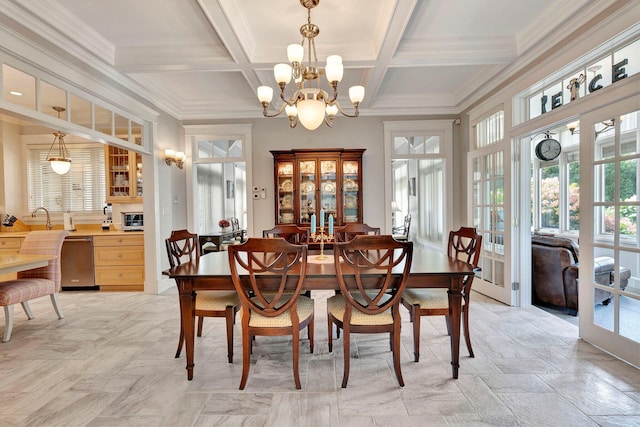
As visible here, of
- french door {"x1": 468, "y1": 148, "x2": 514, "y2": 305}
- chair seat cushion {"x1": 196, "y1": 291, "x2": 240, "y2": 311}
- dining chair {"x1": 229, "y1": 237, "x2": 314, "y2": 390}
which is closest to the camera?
dining chair {"x1": 229, "y1": 237, "x2": 314, "y2": 390}

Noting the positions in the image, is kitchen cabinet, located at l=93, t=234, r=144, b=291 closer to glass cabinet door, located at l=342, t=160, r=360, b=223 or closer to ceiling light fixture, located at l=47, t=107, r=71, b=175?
ceiling light fixture, located at l=47, t=107, r=71, b=175

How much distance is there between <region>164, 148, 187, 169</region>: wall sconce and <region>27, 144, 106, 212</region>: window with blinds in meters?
1.36

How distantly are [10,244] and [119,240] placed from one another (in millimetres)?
1440

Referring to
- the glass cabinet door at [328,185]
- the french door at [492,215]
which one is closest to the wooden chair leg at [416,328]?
the french door at [492,215]

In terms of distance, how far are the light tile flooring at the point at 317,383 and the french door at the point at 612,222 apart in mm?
192

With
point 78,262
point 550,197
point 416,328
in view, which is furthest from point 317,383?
point 550,197

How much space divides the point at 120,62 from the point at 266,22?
1.62 m

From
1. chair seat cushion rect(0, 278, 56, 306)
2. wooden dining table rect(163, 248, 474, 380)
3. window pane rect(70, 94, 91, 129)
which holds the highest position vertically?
window pane rect(70, 94, 91, 129)

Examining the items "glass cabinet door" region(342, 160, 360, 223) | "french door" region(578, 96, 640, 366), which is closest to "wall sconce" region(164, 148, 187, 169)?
"glass cabinet door" region(342, 160, 360, 223)

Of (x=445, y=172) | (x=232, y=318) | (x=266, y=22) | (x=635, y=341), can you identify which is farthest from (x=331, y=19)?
(x=635, y=341)

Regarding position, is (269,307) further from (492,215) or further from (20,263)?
(492,215)

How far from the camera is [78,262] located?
426 cm

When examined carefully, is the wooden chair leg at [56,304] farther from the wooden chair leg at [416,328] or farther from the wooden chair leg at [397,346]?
the wooden chair leg at [416,328]

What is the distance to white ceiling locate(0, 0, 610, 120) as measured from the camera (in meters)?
2.46
